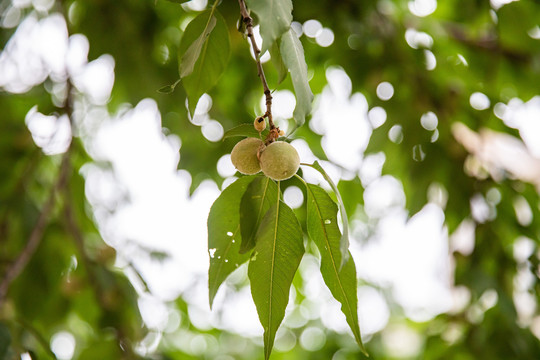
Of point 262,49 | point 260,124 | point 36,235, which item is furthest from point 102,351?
point 262,49

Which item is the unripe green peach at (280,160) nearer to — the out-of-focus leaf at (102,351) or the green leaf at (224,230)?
the green leaf at (224,230)

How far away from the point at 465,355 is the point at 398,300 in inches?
100

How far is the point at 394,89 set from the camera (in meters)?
1.41

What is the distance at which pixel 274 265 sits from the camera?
0.58 m

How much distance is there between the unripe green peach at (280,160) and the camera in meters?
0.52

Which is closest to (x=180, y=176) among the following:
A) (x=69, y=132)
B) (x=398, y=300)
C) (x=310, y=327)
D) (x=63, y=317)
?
(x=69, y=132)

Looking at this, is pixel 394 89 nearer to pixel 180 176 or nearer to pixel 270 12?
pixel 180 176

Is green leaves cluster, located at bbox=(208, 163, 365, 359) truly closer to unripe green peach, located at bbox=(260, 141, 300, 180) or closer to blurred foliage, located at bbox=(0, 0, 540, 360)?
unripe green peach, located at bbox=(260, 141, 300, 180)

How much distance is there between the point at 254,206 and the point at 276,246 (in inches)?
1.9

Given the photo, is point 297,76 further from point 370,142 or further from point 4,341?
point 370,142

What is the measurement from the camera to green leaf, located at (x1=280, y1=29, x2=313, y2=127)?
521 millimetres

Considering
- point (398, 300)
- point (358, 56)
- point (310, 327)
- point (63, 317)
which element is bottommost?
point (398, 300)

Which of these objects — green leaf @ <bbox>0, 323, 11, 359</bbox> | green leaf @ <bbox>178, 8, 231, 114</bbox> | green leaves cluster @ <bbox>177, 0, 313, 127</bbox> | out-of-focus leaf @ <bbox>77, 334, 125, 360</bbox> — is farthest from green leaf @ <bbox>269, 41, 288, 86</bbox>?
out-of-focus leaf @ <bbox>77, 334, 125, 360</bbox>

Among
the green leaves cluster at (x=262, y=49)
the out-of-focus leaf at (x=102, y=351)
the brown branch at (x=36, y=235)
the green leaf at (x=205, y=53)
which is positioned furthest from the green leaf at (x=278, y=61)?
the out-of-focus leaf at (x=102, y=351)
